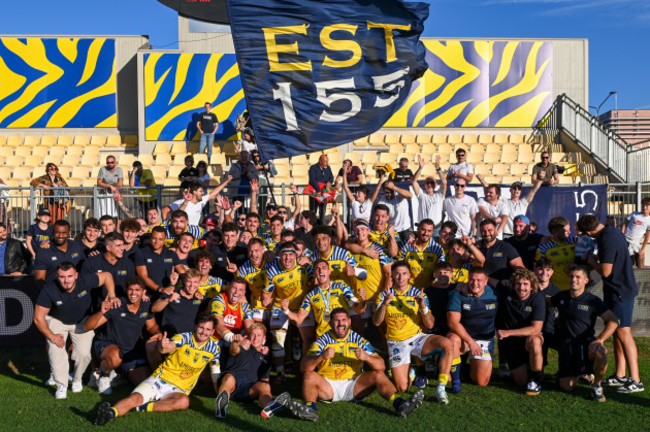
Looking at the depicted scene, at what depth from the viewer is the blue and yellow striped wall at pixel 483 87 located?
20.4m

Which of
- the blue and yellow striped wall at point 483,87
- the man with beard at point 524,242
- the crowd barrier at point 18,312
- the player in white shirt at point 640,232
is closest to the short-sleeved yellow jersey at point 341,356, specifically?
the man with beard at point 524,242

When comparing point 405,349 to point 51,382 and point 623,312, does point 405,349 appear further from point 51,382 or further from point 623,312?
point 51,382

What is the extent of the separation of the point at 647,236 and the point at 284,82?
274 inches

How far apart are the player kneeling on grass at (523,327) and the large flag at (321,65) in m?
2.49

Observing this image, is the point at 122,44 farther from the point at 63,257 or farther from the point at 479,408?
the point at 479,408

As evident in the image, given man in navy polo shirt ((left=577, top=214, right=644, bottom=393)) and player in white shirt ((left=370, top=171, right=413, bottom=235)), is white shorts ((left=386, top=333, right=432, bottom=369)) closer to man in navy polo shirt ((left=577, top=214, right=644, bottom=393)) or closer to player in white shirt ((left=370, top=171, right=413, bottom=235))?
man in navy polo shirt ((left=577, top=214, right=644, bottom=393))

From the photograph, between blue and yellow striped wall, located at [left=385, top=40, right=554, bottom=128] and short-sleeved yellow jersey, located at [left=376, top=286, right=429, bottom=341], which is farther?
blue and yellow striped wall, located at [left=385, top=40, right=554, bottom=128]

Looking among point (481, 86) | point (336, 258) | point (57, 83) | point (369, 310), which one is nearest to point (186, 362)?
point (336, 258)

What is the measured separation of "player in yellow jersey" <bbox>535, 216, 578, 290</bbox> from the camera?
855 cm

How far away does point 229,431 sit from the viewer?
6.36 meters

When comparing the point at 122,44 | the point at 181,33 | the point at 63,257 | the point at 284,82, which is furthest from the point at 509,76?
the point at 63,257

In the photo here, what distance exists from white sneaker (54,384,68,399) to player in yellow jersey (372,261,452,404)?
3.59 m

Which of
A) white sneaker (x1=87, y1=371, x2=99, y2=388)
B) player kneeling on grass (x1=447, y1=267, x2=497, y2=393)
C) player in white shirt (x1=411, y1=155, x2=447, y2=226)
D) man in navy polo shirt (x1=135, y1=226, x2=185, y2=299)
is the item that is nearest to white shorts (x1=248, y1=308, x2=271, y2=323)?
man in navy polo shirt (x1=135, y1=226, x2=185, y2=299)

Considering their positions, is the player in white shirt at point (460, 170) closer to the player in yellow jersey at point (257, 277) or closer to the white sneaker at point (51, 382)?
the player in yellow jersey at point (257, 277)
